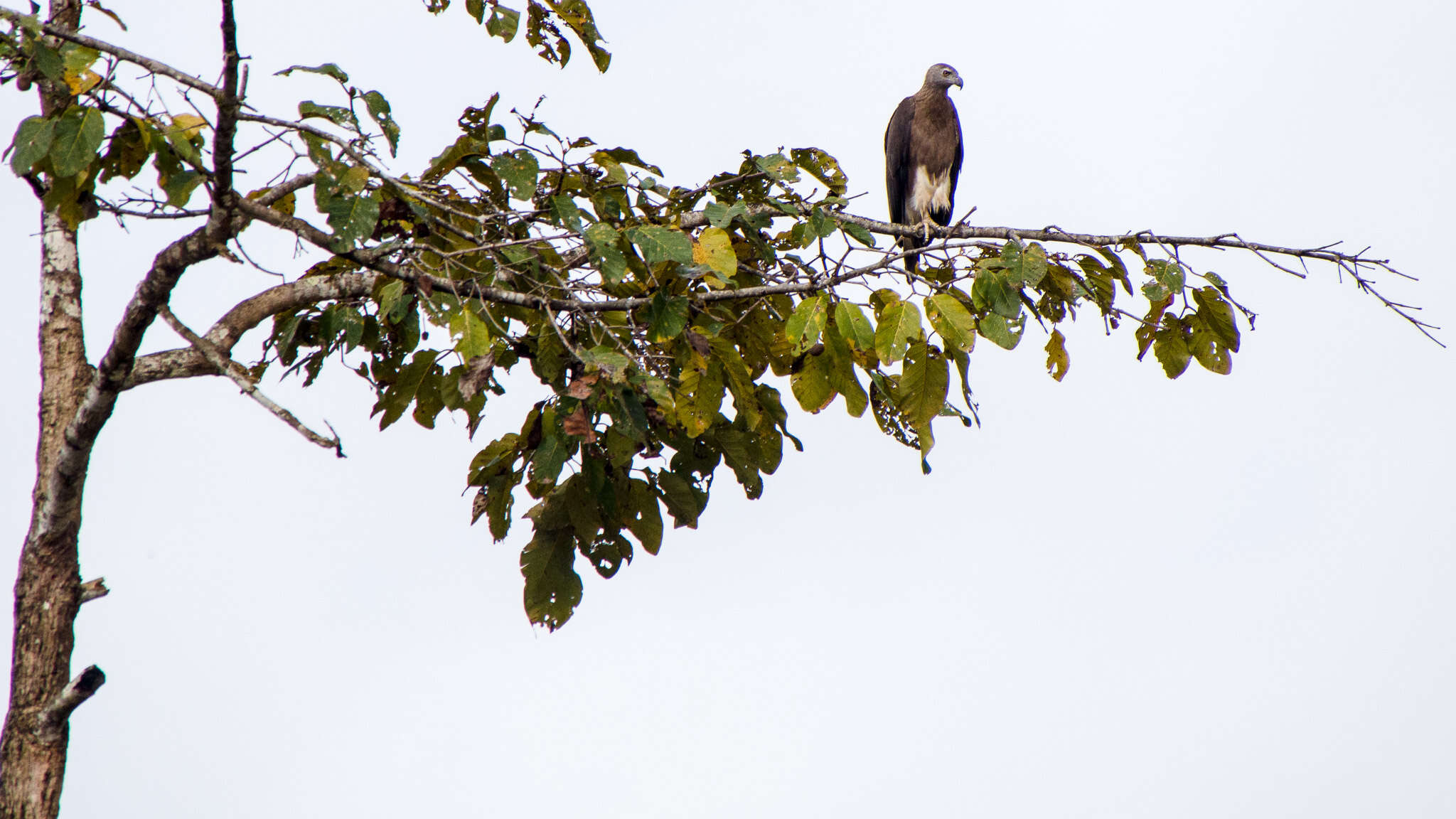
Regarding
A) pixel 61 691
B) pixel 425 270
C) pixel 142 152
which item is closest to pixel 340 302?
pixel 425 270

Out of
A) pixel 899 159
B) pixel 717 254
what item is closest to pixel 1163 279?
pixel 717 254

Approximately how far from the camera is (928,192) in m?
6.79

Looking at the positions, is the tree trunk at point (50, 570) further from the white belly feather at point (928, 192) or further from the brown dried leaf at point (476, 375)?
the white belly feather at point (928, 192)

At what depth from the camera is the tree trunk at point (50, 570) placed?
2.90 metres

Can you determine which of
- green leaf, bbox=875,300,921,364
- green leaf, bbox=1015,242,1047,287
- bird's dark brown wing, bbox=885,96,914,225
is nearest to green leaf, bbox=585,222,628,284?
green leaf, bbox=875,300,921,364

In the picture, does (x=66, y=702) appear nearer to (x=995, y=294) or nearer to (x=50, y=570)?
(x=50, y=570)

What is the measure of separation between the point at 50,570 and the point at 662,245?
1.84m

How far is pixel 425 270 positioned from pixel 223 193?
44 centimetres

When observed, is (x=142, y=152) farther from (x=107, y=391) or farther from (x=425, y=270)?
(x=107, y=391)

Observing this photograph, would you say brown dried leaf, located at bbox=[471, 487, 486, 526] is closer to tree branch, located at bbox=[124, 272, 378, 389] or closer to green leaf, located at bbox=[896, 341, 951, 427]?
tree branch, located at bbox=[124, 272, 378, 389]

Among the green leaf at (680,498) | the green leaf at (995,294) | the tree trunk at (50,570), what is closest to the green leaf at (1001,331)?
the green leaf at (995,294)

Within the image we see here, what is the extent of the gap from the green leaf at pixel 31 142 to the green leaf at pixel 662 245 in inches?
44.3

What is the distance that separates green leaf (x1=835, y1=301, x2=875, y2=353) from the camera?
238cm

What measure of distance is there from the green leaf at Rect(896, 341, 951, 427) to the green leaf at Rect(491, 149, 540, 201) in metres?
0.97
